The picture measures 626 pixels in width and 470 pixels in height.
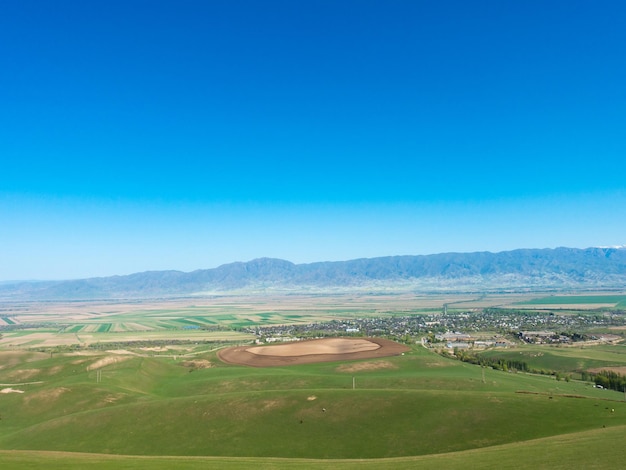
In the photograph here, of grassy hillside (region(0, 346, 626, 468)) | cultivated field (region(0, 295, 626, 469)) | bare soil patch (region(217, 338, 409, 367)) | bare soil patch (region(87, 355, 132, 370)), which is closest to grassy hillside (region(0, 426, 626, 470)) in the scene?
cultivated field (region(0, 295, 626, 469))

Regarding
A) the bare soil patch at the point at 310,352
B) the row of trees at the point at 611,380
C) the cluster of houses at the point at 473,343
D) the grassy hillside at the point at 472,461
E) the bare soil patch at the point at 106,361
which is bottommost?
the cluster of houses at the point at 473,343

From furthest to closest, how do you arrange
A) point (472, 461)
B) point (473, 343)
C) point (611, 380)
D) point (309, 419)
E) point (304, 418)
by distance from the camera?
point (473, 343), point (611, 380), point (304, 418), point (309, 419), point (472, 461)

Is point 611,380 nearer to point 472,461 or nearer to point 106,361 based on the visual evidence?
point 472,461

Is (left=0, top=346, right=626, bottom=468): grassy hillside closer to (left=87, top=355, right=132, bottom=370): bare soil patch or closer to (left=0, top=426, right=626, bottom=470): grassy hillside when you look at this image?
(left=0, top=426, right=626, bottom=470): grassy hillside

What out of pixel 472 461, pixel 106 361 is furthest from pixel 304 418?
→ pixel 106 361

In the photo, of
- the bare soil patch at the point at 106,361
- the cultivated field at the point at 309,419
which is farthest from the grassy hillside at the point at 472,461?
the bare soil patch at the point at 106,361

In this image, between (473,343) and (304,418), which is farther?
(473,343)

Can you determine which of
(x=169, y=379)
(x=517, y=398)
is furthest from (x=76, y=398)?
(x=517, y=398)

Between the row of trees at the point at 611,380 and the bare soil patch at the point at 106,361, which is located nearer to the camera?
the row of trees at the point at 611,380

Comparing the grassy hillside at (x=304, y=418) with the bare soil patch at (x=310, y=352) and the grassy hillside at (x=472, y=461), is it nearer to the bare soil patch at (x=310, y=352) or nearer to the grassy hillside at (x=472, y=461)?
the grassy hillside at (x=472, y=461)
